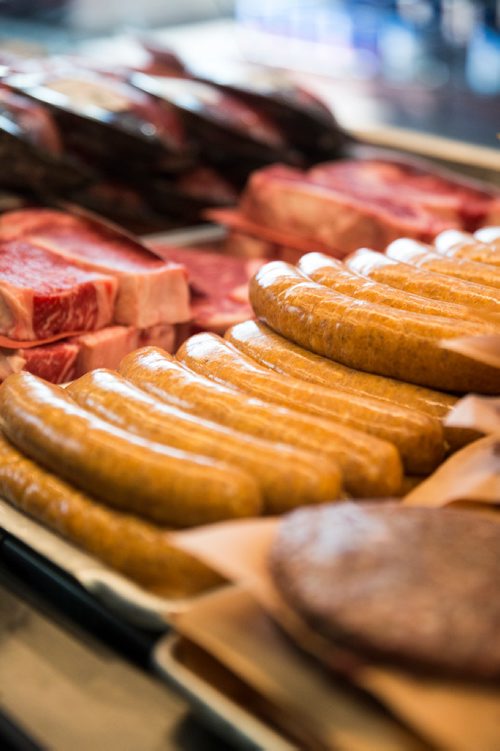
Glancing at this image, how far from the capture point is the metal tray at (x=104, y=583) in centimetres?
157

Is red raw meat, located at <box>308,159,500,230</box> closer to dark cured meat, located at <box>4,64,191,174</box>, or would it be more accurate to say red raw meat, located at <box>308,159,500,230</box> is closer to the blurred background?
dark cured meat, located at <box>4,64,191,174</box>

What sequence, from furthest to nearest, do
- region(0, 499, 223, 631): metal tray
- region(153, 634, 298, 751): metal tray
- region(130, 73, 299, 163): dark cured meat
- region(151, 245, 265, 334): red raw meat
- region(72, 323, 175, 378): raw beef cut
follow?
region(130, 73, 299, 163): dark cured meat → region(151, 245, 265, 334): red raw meat → region(72, 323, 175, 378): raw beef cut → region(0, 499, 223, 631): metal tray → region(153, 634, 298, 751): metal tray

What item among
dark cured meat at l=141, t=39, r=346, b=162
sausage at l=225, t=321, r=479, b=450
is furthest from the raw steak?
sausage at l=225, t=321, r=479, b=450

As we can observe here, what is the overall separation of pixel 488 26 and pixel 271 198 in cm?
398

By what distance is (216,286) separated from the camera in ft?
10.4

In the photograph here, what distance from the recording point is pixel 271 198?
3.69 metres

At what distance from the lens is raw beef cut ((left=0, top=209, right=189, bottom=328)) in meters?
2.76

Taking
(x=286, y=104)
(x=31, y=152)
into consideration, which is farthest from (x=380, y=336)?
(x=286, y=104)

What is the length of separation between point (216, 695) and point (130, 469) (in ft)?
1.28

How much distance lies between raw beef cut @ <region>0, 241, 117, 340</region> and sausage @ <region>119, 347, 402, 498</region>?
0.68m

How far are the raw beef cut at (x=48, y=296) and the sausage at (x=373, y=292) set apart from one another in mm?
624

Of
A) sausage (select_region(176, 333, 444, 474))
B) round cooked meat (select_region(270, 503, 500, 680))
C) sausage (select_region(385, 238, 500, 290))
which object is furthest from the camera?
sausage (select_region(385, 238, 500, 290))

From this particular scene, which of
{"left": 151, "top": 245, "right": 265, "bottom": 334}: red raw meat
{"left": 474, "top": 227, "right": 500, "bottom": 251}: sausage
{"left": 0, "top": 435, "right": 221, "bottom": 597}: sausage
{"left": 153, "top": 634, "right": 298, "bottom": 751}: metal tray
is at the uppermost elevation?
{"left": 474, "top": 227, "right": 500, "bottom": 251}: sausage

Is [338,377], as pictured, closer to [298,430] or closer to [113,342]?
[298,430]
